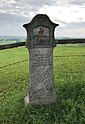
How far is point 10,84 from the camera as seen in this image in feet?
37.2

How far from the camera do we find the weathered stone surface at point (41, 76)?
7.60m

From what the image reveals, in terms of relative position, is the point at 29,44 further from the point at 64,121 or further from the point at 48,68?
the point at 64,121

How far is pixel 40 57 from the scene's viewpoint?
7.61m

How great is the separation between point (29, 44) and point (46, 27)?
1.86 ft

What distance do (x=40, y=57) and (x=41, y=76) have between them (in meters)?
0.45

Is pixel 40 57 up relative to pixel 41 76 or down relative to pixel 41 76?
up

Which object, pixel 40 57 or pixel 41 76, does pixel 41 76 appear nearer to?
pixel 41 76

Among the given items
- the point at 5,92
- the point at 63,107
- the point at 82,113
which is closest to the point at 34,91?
the point at 63,107

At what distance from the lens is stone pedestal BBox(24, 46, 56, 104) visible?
760cm

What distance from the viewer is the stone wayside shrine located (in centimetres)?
758

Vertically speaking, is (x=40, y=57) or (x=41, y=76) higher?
(x=40, y=57)

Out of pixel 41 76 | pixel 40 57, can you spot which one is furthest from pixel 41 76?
pixel 40 57

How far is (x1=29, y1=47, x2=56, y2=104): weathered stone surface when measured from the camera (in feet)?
24.9

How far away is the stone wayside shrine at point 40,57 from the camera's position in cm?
Answer: 758
